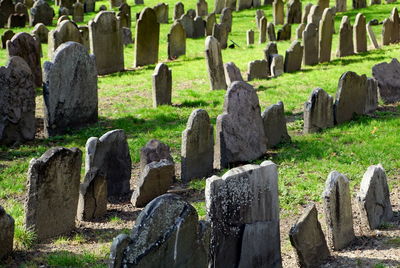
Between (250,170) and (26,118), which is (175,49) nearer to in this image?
(26,118)

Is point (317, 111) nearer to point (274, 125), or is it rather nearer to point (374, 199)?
point (274, 125)

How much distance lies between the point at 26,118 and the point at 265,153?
4.43 meters

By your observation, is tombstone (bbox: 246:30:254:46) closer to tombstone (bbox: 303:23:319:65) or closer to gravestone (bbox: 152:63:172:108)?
tombstone (bbox: 303:23:319:65)

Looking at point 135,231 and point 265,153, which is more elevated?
point 135,231

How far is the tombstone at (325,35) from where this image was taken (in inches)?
832

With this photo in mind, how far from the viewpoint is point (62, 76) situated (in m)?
13.7

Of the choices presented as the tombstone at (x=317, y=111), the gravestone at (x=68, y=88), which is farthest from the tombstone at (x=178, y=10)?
the tombstone at (x=317, y=111)

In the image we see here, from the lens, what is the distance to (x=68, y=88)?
13867 mm

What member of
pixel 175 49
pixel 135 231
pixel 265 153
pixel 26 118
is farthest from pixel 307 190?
pixel 175 49

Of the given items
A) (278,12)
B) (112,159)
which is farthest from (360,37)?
(112,159)

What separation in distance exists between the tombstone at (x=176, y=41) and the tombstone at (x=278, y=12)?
27.6ft

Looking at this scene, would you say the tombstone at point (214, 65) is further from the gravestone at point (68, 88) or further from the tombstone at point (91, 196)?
the tombstone at point (91, 196)

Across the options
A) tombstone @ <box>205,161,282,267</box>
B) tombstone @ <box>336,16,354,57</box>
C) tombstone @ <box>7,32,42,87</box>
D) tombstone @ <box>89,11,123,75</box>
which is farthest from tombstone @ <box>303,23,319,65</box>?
tombstone @ <box>205,161,282,267</box>

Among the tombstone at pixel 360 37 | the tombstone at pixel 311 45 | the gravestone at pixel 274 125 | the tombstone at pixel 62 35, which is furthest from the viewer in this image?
the tombstone at pixel 360 37
